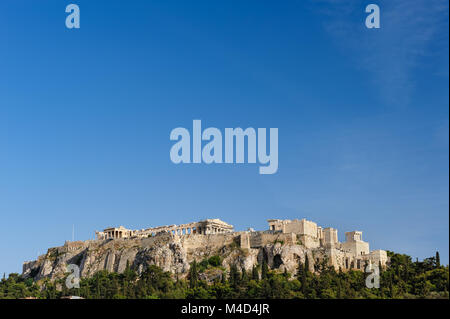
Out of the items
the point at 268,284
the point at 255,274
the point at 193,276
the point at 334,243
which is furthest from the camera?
the point at 334,243

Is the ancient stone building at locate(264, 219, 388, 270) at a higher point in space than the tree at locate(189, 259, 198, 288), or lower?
higher

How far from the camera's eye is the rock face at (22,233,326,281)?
114m

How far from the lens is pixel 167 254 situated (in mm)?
118125

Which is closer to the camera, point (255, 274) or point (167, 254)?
point (255, 274)

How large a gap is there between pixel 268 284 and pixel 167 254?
20952 mm

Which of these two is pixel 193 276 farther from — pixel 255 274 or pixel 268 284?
pixel 268 284

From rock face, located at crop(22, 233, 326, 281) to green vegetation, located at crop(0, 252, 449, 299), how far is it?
1839 millimetres

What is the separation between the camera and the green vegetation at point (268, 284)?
335 ft

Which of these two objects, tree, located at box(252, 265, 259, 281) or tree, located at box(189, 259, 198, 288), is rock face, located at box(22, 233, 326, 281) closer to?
tree, located at box(189, 259, 198, 288)

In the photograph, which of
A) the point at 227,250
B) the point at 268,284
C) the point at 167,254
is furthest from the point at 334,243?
the point at 167,254

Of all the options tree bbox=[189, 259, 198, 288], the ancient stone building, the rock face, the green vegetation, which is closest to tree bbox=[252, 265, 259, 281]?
the green vegetation

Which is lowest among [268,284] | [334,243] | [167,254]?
[268,284]

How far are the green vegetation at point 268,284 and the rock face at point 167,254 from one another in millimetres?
1839
